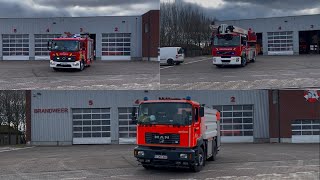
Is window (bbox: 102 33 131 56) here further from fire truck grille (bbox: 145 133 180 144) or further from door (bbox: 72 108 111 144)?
door (bbox: 72 108 111 144)

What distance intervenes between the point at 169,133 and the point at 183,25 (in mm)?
5892

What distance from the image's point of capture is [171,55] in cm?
740

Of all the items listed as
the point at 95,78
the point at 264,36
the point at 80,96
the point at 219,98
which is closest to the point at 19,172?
the point at 95,78

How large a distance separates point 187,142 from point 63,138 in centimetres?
2119

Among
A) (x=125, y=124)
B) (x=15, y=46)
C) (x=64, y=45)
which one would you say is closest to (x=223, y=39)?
(x=15, y=46)

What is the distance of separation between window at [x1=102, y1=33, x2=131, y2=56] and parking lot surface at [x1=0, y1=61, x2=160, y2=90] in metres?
0.30

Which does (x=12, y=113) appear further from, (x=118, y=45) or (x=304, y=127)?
(x=118, y=45)

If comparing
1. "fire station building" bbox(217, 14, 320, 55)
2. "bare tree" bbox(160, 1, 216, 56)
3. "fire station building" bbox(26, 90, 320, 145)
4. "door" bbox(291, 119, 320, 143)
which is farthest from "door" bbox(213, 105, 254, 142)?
"bare tree" bbox(160, 1, 216, 56)

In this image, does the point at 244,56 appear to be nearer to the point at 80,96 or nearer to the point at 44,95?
the point at 80,96

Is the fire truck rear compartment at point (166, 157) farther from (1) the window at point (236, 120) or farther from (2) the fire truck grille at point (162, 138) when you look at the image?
(1) the window at point (236, 120)

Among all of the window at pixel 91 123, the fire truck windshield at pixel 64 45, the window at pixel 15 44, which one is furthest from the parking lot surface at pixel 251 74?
the window at pixel 91 123

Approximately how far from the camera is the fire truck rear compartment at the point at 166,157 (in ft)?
39.3

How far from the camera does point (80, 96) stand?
3047cm

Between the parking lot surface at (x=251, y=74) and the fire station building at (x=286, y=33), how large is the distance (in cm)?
15
